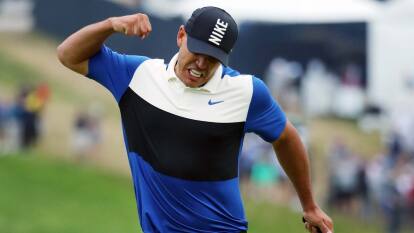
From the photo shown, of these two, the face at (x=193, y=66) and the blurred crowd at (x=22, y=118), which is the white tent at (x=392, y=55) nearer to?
the blurred crowd at (x=22, y=118)

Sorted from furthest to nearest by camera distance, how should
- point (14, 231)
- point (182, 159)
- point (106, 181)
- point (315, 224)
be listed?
point (106, 181)
point (14, 231)
point (315, 224)
point (182, 159)

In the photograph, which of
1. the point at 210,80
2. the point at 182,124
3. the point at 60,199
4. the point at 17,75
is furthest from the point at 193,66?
the point at 17,75

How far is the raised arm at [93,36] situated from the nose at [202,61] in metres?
0.27

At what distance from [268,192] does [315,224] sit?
9662 millimetres

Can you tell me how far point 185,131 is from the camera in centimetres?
445

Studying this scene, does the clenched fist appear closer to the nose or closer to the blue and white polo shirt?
the nose

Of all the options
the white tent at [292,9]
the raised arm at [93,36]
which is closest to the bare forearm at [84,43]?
the raised arm at [93,36]

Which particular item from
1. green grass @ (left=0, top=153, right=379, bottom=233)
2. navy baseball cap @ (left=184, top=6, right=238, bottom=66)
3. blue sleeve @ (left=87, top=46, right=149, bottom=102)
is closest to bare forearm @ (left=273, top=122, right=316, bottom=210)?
navy baseball cap @ (left=184, top=6, right=238, bottom=66)

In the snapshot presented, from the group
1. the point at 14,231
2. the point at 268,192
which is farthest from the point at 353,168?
the point at 14,231

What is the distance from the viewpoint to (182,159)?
4465mm

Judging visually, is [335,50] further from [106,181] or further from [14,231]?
[14,231]

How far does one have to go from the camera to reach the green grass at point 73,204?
13148 mm

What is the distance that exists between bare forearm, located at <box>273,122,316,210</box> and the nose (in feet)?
1.98

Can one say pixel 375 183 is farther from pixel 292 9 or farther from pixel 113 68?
pixel 113 68
